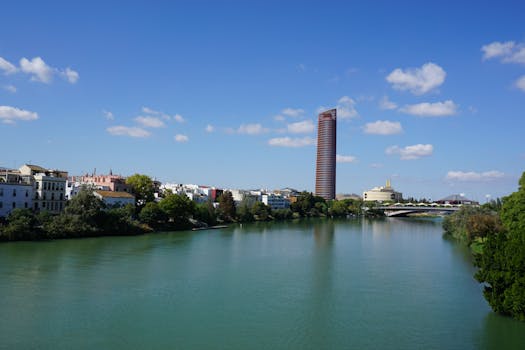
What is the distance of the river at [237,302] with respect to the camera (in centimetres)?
930

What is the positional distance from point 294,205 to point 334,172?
34858 mm

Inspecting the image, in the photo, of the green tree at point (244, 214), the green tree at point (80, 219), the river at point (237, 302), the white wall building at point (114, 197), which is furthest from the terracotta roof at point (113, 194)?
the green tree at point (244, 214)

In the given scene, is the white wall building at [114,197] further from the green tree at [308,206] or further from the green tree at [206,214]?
the green tree at [308,206]

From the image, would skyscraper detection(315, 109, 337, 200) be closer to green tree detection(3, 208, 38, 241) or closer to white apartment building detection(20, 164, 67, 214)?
white apartment building detection(20, 164, 67, 214)

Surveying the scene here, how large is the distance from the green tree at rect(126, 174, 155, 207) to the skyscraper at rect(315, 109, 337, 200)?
185 ft

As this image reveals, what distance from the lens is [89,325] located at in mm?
9805

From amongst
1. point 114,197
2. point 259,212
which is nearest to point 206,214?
point 114,197

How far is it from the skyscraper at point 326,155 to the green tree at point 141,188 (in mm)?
56245

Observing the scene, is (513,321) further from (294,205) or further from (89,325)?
(294,205)

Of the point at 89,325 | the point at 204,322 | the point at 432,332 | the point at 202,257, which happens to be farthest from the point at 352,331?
the point at 202,257

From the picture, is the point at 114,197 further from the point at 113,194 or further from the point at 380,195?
the point at 380,195

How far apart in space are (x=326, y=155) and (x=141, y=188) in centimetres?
5940

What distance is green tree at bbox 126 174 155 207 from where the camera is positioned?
36.6 meters

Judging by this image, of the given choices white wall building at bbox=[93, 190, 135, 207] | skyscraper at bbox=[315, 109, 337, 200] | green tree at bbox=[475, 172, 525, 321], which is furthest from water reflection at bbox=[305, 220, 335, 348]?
skyscraper at bbox=[315, 109, 337, 200]
